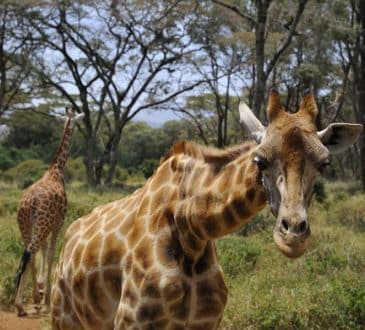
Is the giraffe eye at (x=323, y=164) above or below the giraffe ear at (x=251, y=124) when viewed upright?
Answer: below

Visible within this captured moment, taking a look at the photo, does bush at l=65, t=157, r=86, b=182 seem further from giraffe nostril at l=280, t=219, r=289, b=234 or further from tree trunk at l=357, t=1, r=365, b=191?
giraffe nostril at l=280, t=219, r=289, b=234

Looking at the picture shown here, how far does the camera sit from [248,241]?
8.93 meters

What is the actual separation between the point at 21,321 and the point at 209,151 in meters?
4.45

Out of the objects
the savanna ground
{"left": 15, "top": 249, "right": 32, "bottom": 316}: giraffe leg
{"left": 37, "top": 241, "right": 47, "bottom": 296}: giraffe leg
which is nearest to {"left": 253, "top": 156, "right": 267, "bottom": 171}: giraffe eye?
the savanna ground

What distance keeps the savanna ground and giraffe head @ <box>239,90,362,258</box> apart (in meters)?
3.09

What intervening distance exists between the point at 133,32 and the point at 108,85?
2.21m

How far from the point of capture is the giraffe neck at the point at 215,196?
269cm

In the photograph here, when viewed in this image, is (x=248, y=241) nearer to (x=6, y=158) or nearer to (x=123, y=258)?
(x=123, y=258)

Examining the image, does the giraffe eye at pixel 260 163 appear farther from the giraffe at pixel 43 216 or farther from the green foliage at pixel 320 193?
the green foliage at pixel 320 193

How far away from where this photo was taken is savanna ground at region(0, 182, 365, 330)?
17.6 feet

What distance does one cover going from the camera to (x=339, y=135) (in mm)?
2525

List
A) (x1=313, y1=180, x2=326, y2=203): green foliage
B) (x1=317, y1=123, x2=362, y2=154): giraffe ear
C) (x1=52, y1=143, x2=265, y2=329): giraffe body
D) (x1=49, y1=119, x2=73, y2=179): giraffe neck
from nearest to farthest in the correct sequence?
(x1=317, y1=123, x2=362, y2=154): giraffe ear < (x1=52, y1=143, x2=265, y2=329): giraffe body < (x1=49, y1=119, x2=73, y2=179): giraffe neck < (x1=313, y1=180, x2=326, y2=203): green foliage

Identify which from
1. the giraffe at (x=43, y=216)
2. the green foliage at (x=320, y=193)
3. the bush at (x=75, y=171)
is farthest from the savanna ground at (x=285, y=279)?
the bush at (x=75, y=171)

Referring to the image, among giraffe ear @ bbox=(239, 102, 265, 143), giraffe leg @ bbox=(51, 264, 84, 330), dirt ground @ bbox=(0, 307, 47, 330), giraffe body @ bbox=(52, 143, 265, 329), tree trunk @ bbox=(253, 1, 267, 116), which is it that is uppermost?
tree trunk @ bbox=(253, 1, 267, 116)
